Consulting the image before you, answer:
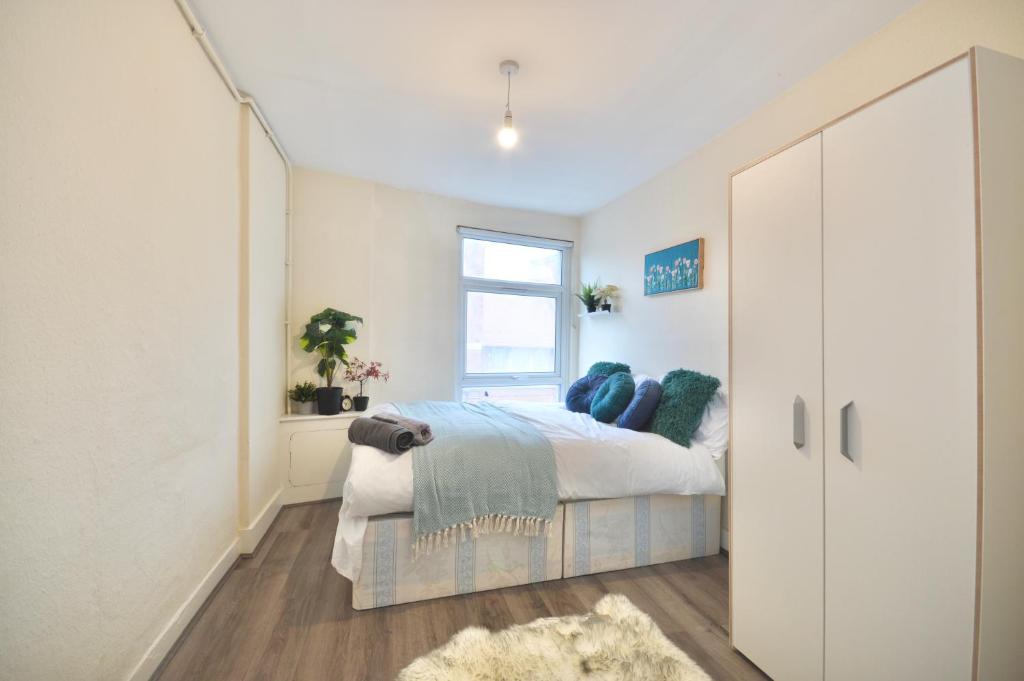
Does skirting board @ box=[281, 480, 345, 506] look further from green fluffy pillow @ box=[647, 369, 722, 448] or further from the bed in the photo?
green fluffy pillow @ box=[647, 369, 722, 448]

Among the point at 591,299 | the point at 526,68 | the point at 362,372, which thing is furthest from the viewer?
the point at 591,299

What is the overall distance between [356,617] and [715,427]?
215 centimetres

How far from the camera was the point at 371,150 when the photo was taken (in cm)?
296

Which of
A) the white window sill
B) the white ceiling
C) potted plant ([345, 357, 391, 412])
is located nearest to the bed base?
the white window sill

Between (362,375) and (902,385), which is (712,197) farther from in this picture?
(362,375)

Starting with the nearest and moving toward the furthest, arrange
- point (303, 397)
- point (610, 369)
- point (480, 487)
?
point (480, 487)
point (303, 397)
point (610, 369)

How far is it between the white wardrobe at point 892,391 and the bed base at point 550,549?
71cm

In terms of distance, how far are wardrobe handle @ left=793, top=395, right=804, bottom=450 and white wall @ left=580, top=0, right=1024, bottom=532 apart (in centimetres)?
118

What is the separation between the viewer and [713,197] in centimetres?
268

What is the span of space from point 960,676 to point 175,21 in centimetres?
325

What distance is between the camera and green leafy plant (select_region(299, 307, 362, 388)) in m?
3.17

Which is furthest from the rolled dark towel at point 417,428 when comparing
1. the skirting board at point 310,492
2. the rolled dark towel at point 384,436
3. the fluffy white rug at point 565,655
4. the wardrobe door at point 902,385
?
the wardrobe door at point 902,385

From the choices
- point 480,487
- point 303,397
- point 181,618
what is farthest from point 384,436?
point 303,397

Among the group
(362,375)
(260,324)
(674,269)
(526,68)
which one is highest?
(526,68)
